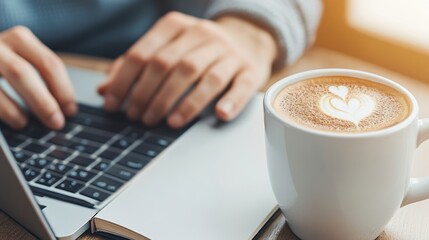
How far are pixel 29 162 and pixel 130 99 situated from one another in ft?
0.48

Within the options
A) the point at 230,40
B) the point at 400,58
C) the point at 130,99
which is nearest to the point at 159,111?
the point at 130,99

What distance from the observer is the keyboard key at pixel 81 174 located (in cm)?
47

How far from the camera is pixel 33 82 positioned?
0.59m

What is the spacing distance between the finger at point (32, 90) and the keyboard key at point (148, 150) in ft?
0.35

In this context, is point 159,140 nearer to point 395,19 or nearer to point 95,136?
point 95,136

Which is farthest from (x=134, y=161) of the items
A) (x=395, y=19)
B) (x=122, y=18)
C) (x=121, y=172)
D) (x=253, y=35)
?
(x=395, y=19)

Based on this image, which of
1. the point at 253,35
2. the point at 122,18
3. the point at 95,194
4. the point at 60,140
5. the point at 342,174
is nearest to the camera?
the point at 342,174

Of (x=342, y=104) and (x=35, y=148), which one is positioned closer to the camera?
(x=342, y=104)

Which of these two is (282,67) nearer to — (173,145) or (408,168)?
(173,145)

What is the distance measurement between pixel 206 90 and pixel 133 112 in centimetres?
8

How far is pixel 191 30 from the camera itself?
2.18 ft

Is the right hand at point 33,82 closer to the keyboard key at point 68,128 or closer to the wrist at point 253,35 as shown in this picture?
the keyboard key at point 68,128

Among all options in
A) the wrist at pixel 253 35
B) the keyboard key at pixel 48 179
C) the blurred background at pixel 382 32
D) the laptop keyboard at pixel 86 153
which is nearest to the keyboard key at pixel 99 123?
the laptop keyboard at pixel 86 153

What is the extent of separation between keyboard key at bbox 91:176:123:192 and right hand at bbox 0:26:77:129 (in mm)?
135
